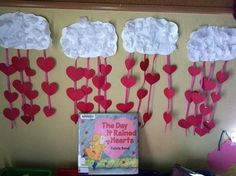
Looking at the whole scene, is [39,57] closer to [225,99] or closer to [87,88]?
[87,88]

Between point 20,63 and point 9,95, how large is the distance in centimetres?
15

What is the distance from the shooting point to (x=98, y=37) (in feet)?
4.03

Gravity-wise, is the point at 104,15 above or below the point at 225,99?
above

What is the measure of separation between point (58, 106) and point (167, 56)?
509 mm

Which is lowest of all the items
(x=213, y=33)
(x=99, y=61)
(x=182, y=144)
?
(x=182, y=144)

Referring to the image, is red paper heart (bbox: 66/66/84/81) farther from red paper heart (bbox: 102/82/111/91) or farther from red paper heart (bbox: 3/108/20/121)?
red paper heart (bbox: 3/108/20/121)

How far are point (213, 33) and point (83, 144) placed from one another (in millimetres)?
713

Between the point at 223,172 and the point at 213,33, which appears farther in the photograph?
the point at 223,172

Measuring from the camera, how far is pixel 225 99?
1354mm

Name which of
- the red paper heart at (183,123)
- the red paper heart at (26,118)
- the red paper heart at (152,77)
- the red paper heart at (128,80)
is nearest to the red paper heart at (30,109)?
the red paper heart at (26,118)

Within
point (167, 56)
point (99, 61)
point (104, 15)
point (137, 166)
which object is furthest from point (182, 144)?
point (104, 15)

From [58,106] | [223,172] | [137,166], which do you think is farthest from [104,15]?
[223,172]

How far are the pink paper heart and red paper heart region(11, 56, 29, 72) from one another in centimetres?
38

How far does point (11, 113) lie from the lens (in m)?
1.31
